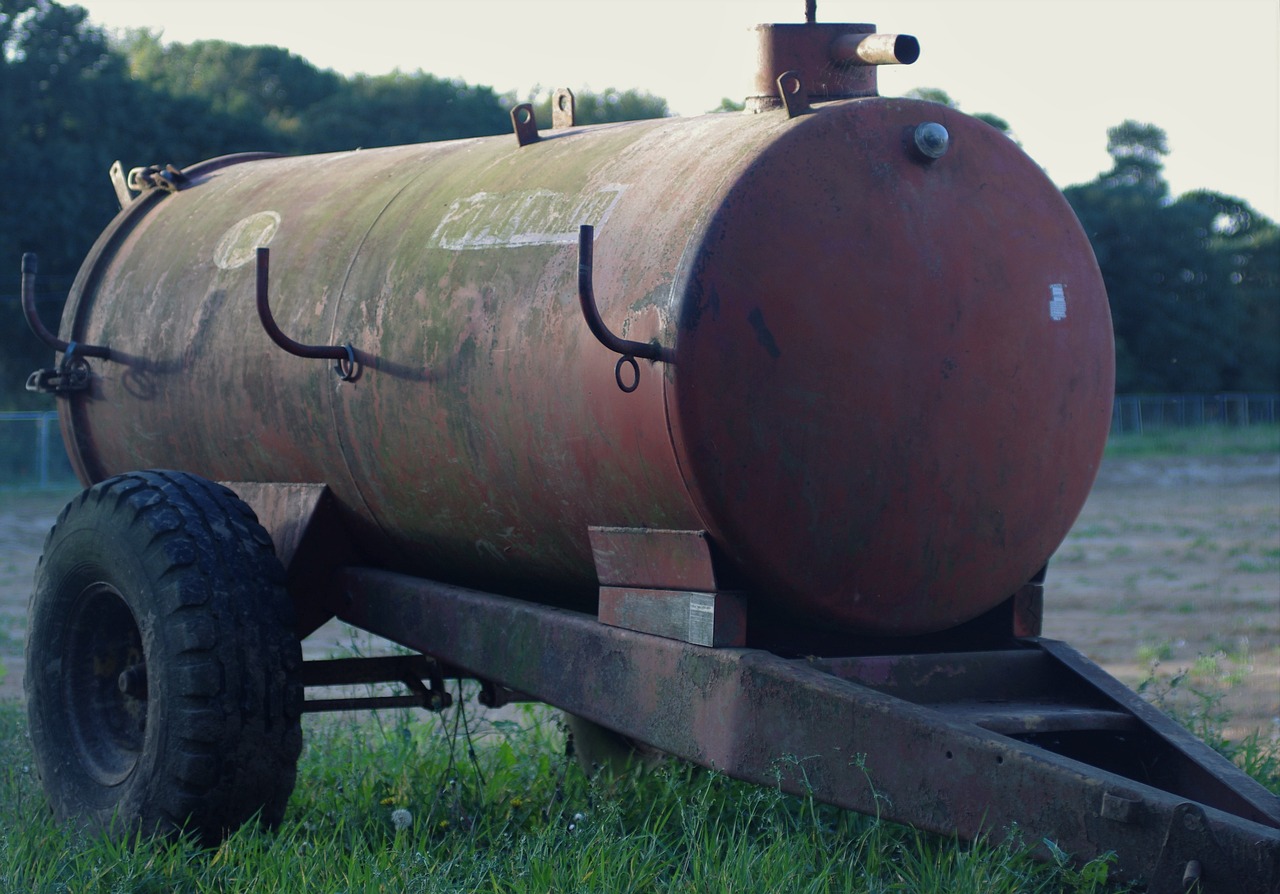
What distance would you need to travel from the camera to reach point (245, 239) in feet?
15.0

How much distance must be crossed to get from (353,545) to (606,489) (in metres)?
1.29

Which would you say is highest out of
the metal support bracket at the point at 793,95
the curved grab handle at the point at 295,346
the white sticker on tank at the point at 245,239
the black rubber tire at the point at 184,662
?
the metal support bracket at the point at 793,95

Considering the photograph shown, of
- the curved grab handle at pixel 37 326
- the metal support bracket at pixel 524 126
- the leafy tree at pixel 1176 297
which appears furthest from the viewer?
the leafy tree at pixel 1176 297

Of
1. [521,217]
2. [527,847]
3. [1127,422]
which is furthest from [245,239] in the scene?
[1127,422]

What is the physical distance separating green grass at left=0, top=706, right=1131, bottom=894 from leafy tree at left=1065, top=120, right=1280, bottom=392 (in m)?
35.7

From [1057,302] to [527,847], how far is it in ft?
5.88

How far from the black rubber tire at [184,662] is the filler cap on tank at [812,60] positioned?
1.75 metres

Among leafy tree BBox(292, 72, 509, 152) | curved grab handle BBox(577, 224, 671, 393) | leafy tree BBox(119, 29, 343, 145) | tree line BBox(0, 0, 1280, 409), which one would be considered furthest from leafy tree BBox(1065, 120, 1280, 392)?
curved grab handle BBox(577, 224, 671, 393)

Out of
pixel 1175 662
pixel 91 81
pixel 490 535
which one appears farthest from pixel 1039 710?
pixel 91 81

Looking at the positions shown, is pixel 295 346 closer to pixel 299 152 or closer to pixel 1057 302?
pixel 1057 302

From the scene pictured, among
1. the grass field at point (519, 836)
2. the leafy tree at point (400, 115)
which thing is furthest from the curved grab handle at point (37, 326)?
the leafy tree at point (400, 115)

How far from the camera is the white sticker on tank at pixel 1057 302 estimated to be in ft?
11.2

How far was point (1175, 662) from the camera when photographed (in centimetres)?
774

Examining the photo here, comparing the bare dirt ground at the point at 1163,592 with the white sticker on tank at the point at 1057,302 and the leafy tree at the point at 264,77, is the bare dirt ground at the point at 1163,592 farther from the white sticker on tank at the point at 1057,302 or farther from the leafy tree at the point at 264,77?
the leafy tree at the point at 264,77
